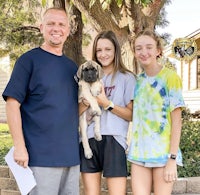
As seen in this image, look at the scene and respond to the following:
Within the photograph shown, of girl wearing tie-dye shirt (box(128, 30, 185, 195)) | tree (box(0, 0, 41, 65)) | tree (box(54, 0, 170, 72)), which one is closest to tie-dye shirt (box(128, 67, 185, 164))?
girl wearing tie-dye shirt (box(128, 30, 185, 195))

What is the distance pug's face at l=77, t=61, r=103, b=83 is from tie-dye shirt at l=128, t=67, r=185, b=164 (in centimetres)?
43

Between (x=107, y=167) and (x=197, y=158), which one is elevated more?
(x=107, y=167)

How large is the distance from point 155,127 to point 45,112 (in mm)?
907

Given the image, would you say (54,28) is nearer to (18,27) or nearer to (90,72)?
(90,72)

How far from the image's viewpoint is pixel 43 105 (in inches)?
113

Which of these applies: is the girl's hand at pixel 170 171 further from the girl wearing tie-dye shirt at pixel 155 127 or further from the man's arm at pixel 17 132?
the man's arm at pixel 17 132

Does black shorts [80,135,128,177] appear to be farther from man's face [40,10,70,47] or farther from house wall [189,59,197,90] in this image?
house wall [189,59,197,90]

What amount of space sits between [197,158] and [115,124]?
2.53m

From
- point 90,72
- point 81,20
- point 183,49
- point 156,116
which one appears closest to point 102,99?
point 90,72

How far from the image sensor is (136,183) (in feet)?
10.2

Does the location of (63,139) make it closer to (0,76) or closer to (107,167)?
(107,167)

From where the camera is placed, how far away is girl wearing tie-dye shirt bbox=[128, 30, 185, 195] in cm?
301

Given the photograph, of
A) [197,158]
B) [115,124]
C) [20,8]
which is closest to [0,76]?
[20,8]

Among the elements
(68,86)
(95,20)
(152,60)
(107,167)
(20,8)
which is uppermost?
(20,8)
